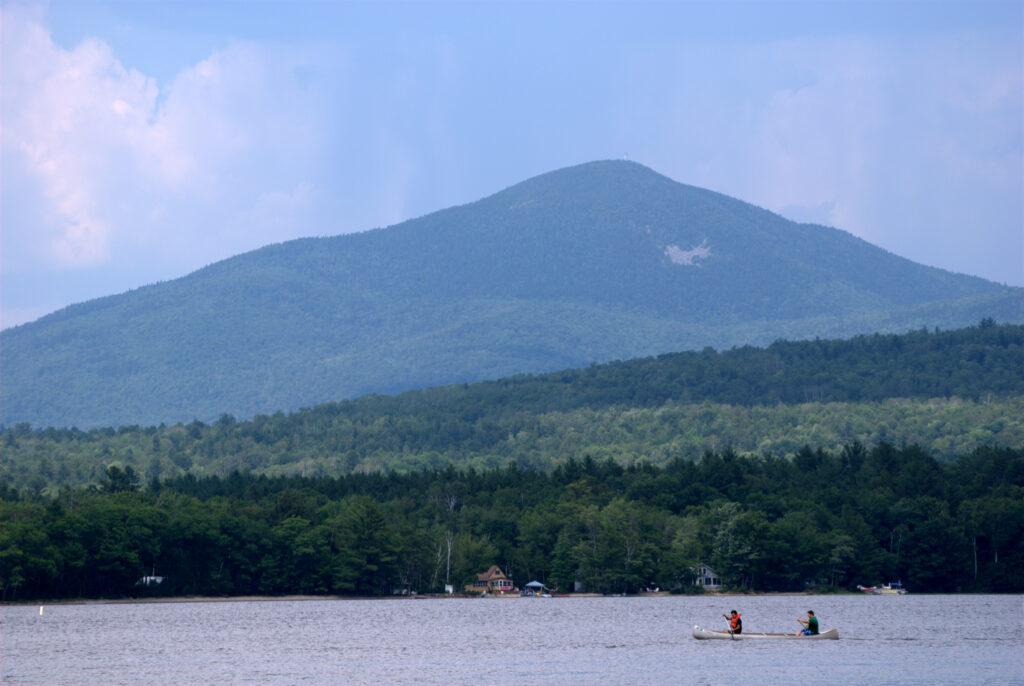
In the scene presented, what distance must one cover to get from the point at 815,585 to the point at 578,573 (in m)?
24.1

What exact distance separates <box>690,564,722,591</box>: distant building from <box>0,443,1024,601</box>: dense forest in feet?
5.10

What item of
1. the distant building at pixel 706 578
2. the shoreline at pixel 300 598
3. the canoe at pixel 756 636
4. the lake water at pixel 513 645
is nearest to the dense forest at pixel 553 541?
the shoreline at pixel 300 598

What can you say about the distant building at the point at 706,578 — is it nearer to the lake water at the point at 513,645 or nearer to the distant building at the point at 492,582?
the lake water at the point at 513,645

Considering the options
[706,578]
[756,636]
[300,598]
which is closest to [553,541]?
[706,578]

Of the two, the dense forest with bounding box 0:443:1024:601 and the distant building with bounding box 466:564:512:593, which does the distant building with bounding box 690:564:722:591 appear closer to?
the dense forest with bounding box 0:443:1024:601

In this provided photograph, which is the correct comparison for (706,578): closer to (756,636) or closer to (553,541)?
(553,541)

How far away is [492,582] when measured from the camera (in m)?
152

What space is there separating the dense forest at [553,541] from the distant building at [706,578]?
5.10 feet

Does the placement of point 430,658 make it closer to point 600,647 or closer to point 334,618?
point 600,647

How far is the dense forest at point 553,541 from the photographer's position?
5162 inches

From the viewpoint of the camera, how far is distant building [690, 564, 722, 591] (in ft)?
471

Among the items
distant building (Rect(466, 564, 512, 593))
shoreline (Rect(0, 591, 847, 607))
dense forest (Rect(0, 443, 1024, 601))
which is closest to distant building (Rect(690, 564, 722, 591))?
dense forest (Rect(0, 443, 1024, 601))

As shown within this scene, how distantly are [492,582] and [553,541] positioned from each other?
8.27 metres

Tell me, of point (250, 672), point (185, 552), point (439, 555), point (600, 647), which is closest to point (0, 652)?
point (250, 672)
